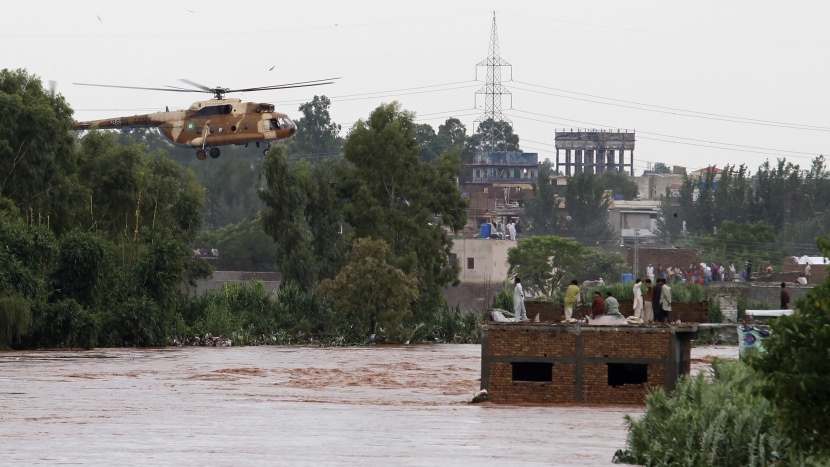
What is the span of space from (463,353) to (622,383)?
21671 mm

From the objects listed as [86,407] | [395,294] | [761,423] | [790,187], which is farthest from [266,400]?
[790,187]

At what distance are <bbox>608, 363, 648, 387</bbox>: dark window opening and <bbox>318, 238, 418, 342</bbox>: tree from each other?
26241 millimetres

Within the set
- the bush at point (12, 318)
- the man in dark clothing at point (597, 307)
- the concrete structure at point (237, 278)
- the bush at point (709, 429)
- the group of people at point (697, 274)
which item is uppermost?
the group of people at point (697, 274)

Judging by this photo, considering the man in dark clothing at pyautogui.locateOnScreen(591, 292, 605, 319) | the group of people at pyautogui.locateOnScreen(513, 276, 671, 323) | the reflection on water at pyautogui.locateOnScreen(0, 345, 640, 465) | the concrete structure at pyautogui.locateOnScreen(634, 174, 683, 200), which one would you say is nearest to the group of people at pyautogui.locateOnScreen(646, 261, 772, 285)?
the reflection on water at pyautogui.locateOnScreen(0, 345, 640, 465)

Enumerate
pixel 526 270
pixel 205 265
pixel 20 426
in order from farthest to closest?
pixel 526 270
pixel 205 265
pixel 20 426

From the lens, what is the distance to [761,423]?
64.5 feet

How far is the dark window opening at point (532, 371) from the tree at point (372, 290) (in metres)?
25.9

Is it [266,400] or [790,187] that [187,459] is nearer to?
[266,400]

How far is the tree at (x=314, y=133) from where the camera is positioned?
130125 mm

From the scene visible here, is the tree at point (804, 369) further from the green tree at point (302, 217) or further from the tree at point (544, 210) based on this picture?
the tree at point (544, 210)

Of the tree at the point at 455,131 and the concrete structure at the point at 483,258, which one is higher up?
the tree at the point at 455,131

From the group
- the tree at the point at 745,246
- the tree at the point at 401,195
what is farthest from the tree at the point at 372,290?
the tree at the point at 745,246

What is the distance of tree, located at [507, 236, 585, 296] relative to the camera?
9185 centimetres

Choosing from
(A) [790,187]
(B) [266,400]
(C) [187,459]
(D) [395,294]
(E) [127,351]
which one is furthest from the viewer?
(A) [790,187]
